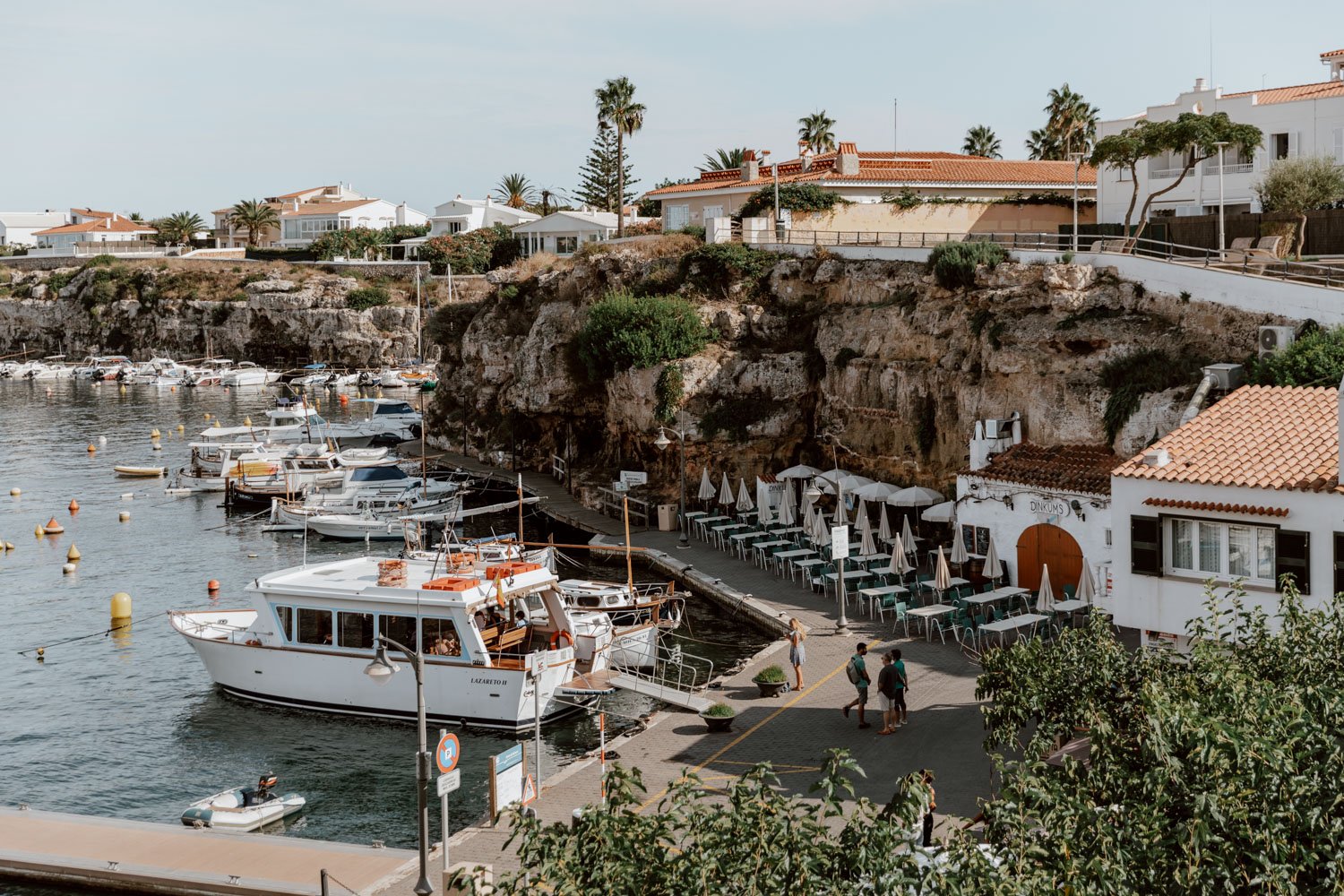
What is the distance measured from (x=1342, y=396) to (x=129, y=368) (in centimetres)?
12297

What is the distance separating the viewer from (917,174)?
213 ft

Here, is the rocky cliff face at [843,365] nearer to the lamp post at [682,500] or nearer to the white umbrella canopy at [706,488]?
the lamp post at [682,500]

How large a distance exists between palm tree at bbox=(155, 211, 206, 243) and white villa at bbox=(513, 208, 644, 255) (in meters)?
81.3

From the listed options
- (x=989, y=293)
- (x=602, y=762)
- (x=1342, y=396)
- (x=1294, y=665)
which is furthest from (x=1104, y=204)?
(x=1294, y=665)

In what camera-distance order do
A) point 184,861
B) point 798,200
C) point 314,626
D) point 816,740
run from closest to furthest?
point 184,861
point 816,740
point 314,626
point 798,200

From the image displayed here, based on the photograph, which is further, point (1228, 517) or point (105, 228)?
point (105, 228)

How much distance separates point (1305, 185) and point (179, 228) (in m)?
141

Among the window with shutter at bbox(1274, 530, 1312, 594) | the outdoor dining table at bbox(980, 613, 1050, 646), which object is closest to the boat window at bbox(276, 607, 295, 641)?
the outdoor dining table at bbox(980, 613, 1050, 646)

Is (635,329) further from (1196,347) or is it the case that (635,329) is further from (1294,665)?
(1294,665)

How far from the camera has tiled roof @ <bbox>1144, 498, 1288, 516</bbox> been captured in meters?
24.7

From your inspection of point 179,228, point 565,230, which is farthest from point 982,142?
point 179,228

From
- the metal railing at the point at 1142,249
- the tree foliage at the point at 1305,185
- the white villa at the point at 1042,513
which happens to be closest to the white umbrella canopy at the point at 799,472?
the metal railing at the point at 1142,249

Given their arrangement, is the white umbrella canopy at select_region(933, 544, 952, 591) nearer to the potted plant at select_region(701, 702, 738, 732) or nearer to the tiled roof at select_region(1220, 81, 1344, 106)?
the potted plant at select_region(701, 702, 738, 732)

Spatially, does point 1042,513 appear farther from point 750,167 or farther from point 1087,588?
point 750,167
